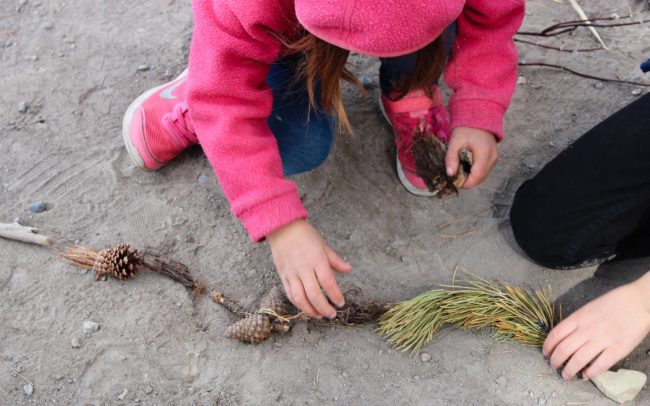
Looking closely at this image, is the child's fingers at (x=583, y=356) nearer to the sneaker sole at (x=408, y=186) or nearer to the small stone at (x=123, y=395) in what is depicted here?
the sneaker sole at (x=408, y=186)

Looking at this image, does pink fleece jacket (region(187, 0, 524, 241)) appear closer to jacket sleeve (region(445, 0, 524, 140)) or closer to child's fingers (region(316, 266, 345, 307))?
jacket sleeve (region(445, 0, 524, 140))

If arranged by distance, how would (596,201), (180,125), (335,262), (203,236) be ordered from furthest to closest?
(180,125)
(203,236)
(596,201)
(335,262)

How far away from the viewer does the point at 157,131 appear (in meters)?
1.81

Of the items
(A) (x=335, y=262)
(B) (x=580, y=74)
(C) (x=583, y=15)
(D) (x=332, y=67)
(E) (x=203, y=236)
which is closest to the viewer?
(D) (x=332, y=67)

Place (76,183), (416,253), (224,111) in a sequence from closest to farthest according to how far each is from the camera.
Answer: (224,111), (416,253), (76,183)

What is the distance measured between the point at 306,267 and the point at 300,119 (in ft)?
1.73

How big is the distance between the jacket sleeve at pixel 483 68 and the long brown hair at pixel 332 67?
0.09 m

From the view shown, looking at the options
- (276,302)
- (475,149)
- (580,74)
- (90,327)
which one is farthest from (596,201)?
(90,327)

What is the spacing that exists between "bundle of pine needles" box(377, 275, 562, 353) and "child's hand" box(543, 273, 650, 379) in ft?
0.27

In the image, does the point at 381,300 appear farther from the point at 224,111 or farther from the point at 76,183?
the point at 76,183

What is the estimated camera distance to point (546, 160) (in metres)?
1.89

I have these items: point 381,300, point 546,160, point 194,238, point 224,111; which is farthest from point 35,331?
point 546,160

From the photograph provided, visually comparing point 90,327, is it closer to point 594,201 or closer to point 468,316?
point 468,316

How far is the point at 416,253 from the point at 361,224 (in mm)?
182
